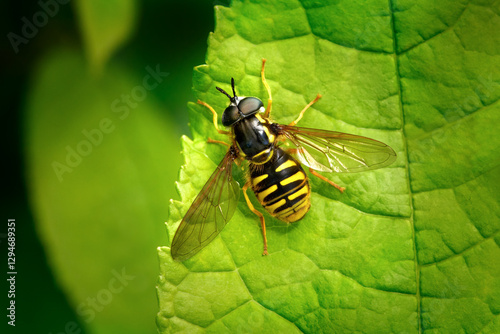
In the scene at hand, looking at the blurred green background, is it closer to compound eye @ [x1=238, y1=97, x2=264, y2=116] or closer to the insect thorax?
the insect thorax

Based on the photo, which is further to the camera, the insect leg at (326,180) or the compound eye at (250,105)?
the compound eye at (250,105)

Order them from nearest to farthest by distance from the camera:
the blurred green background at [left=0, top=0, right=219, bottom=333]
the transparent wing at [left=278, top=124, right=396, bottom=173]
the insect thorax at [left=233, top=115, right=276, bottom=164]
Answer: the transparent wing at [left=278, top=124, right=396, bottom=173] → the insect thorax at [left=233, top=115, right=276, bottom=164] → the blurred green background at [left=0, top=0, right=219, bottom=333]

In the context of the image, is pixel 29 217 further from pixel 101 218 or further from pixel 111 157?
pixel 111 157

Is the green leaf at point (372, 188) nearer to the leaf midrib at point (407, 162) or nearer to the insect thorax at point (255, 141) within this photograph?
the leaf midrib at point (407, 162)

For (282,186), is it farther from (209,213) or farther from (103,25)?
(103,25)

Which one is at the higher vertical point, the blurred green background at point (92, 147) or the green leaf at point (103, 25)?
the green leaf at point (103, 25)

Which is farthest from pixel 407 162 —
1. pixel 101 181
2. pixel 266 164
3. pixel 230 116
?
pixel 101 181

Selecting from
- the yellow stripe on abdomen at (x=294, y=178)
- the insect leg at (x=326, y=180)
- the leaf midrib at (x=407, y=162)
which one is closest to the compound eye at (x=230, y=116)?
the yellow stripe on abdomen at (x=294, y=178)

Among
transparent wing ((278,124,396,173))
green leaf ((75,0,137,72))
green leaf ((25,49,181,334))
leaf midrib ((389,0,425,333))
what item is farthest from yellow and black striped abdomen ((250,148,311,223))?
green leaf ((75,0,137,72))
